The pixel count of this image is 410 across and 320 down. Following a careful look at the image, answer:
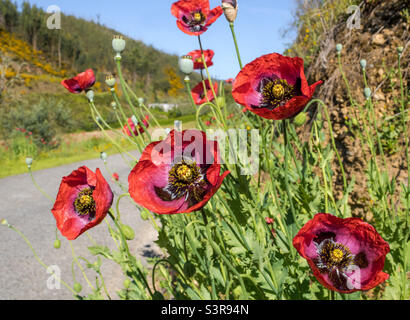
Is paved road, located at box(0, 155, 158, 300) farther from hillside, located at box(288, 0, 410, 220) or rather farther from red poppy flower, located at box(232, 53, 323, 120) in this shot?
hillside, located at box(288, 0, 410, 220)

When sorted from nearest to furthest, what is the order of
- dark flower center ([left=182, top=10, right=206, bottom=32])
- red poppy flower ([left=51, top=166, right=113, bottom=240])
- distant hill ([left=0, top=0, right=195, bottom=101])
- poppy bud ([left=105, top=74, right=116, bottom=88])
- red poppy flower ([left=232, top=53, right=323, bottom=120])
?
red poppy flower ([left=232, top=53, right=323, bottom=120]) → red poppy flower ([left=51, top=166, right=113, bottom=240]) → poppy bud ([left=105, top=74, right=116, bottom=88]) → dark flower center ([left=182, top=10, right=206, bottom=32]) → distant hill ([left=0, top=0, right=195, bottom=101])

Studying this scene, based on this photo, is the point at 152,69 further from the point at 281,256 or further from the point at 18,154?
the point at 281,256

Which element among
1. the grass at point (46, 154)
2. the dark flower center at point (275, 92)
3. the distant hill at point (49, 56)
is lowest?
the dark flower center at point (275, 92)

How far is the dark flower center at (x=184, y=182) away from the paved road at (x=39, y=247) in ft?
2.31

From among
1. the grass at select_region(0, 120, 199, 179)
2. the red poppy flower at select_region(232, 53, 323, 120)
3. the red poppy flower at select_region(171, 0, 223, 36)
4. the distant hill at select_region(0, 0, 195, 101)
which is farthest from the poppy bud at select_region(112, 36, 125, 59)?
the distant hill at select_region(0, 0, 195, 101)

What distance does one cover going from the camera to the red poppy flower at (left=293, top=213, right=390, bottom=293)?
86cm

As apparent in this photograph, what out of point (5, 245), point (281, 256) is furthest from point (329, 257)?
point (5, 245)

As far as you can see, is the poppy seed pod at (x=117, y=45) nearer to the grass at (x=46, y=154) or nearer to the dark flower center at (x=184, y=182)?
the dark flower center at (x=184, y=182)

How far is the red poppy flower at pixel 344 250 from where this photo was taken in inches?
33.7

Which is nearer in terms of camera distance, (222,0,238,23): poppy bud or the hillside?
(222,0,238,23): poppy bud

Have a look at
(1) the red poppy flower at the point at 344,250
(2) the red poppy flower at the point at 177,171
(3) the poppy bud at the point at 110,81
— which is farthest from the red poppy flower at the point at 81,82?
(1) the red poppy flower at the point at 344,250

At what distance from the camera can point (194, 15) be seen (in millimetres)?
1533

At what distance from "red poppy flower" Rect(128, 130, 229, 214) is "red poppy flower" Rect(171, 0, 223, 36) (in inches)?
26.7

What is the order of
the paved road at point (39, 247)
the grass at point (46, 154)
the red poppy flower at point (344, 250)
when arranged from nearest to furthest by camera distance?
the red poppy flower at point (344, 250) → the paved road at point (39, 247) → the grass at point (46, 154)
